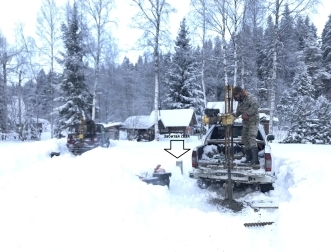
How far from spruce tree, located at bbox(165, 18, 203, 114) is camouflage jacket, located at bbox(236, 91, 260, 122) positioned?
27.9 meters

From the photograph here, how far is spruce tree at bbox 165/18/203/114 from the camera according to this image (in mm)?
34344

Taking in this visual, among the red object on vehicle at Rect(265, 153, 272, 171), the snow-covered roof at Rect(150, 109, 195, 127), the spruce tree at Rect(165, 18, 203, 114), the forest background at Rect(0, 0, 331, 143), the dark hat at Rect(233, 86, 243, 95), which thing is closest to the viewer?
the red object on vehicle at Rect(265, 153, 272, 171)

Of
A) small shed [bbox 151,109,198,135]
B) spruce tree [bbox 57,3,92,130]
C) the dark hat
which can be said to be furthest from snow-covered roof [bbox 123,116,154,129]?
the dark hat

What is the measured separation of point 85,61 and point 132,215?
83.6ft

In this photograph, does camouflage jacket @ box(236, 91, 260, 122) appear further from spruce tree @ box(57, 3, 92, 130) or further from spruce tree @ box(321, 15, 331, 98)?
spruce tree @ box(321, 15, 331, 98)

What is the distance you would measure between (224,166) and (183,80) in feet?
97.1

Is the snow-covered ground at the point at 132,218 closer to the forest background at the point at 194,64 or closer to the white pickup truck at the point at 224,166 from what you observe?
the white pickup truck at the point at 224,166

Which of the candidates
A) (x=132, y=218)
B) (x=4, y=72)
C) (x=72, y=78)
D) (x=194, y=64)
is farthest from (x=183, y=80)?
(x=132, y=218)

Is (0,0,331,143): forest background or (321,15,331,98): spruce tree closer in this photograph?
(0,0,331,143): forest background

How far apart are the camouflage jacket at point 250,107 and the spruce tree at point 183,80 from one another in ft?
91.6

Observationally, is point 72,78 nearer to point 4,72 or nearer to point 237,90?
point 4,72

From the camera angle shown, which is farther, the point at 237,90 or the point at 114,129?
the point at 114,129

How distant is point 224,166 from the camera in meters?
6.20

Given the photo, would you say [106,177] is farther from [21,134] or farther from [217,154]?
[21,134]
